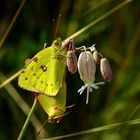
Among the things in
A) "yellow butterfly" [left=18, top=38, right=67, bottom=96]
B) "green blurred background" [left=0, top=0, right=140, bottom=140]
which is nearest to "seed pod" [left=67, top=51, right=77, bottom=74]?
"yellow butterfly" [left=18, top=38, right=67, bottom=96]

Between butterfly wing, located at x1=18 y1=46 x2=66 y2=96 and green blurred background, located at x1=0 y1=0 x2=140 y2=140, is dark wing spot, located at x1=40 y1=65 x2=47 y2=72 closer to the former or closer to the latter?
butterfly wing, located at x1=18 y1=46 x2=66 y2=96

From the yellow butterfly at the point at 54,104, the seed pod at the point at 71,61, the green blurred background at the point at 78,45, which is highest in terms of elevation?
→ the seed pod at the point at 71,61

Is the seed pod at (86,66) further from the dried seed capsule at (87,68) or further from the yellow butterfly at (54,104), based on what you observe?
the yellow butterfly at (54,104)

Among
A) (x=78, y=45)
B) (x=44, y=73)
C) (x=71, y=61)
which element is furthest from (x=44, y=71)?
(x=78, y=45)

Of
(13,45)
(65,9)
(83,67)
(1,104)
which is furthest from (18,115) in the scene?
(83,67)

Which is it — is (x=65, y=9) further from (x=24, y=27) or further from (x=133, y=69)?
(x=133, y=69)

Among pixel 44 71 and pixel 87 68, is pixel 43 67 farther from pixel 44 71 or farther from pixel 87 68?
pixel 87 68

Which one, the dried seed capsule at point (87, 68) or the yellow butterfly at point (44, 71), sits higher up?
the yellow butterfly at point (44, 71)

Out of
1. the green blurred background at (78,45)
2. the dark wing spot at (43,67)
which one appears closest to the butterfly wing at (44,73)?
the dark wing spot at (43,67)
